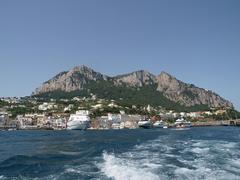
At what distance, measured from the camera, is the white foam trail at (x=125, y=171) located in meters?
27.0

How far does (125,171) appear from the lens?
29.1 meters

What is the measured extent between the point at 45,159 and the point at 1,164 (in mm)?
4604

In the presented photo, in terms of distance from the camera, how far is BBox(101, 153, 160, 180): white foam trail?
26969mm

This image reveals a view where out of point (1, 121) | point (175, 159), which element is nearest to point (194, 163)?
point (175, 159)

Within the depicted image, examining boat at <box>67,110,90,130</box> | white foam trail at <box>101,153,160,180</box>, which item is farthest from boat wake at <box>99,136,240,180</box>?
boat at <box>67,110,90,130</box>

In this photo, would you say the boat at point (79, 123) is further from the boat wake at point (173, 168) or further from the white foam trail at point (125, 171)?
the white foam trail at point (125, 171)

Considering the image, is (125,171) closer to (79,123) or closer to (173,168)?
(173,168)

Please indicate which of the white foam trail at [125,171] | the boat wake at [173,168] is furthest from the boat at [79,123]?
the white foam trail at [125,171]

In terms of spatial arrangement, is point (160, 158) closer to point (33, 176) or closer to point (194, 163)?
point (194, 163)

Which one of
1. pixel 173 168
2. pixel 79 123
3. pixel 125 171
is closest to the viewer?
pixel 125 171

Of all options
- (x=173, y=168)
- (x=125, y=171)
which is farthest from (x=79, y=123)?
(x=125, y=171)

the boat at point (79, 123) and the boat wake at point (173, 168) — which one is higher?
the boat at point (79, 123)

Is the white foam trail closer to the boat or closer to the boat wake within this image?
the boat wake

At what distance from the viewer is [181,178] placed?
26719 millimetres
